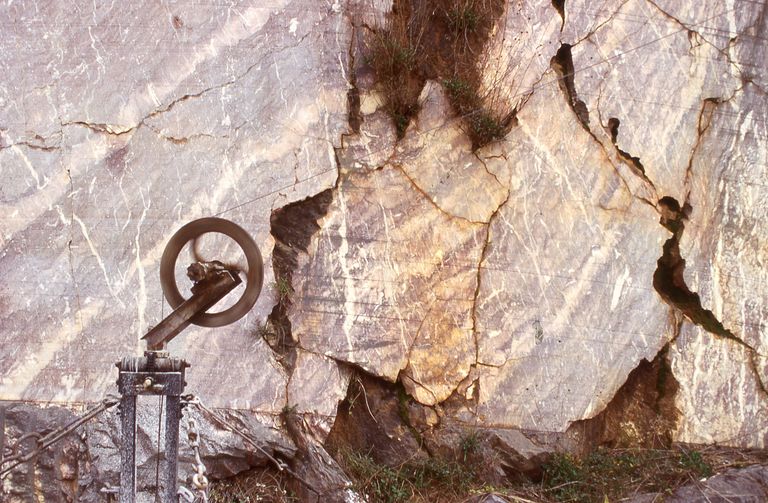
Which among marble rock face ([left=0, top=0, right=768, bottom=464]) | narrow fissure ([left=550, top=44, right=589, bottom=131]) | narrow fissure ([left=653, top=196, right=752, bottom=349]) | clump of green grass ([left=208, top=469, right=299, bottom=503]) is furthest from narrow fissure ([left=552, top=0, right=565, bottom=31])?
clump of green grass ([left=208, top=469, right=299, bottom=503])

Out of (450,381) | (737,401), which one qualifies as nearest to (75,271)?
(450,381)

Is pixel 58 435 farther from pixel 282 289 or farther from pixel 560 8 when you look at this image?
pixel 560 8

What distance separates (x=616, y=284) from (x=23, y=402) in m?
2.83

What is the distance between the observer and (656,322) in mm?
4465

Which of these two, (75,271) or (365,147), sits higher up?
(365,147)

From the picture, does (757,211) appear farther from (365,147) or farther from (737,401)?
(365,147)

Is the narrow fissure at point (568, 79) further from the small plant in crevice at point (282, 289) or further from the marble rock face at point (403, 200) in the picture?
the small plant in crevice at point (282, 289)

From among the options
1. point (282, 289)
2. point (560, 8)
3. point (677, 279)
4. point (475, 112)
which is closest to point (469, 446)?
point (282, 289)

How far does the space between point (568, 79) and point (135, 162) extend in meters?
2.16

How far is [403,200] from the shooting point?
4305mm

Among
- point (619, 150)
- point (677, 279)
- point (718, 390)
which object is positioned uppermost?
point (619, 150)

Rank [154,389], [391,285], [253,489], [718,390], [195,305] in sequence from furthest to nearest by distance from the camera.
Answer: [718,390] → [391,285] → [253,489] → [195,305] → [154,389]

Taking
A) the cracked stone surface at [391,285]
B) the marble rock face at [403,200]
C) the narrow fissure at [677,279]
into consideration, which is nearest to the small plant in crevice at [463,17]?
the marble rock face at [403,200]

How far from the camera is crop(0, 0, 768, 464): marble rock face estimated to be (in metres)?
4.08
